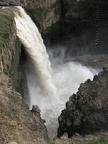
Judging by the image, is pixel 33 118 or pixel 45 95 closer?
pixel 33 118

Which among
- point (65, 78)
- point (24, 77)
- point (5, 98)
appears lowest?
point (65, 78)

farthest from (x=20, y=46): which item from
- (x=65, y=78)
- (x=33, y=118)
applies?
(x=33, y=118)

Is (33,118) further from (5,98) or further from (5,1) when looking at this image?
(5,1)

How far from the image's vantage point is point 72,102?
44.5 feet

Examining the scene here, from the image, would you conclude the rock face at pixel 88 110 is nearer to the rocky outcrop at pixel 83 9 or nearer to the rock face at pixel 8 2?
the rock face at pixel 8 2

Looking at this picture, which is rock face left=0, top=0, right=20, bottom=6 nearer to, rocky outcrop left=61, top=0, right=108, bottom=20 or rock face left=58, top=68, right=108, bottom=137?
rocky outcrop left=61, top=0, right=108, bottom=20

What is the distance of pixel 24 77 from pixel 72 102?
5.27 m

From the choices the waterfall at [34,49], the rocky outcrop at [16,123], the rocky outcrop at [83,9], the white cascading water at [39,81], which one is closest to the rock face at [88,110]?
the rocky outcrop at [16,123]

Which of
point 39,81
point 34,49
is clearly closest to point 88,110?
point 39,81

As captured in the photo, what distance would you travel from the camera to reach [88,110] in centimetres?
1270

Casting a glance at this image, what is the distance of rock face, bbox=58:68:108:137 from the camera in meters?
12.3

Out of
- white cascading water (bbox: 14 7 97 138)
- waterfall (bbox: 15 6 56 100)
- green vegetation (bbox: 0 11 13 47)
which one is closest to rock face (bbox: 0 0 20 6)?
waterfall (bbox: 15 6 56 100)

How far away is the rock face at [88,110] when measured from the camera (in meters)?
12.3

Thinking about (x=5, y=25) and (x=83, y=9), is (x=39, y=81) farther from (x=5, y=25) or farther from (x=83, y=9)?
(x=83, y=9)
